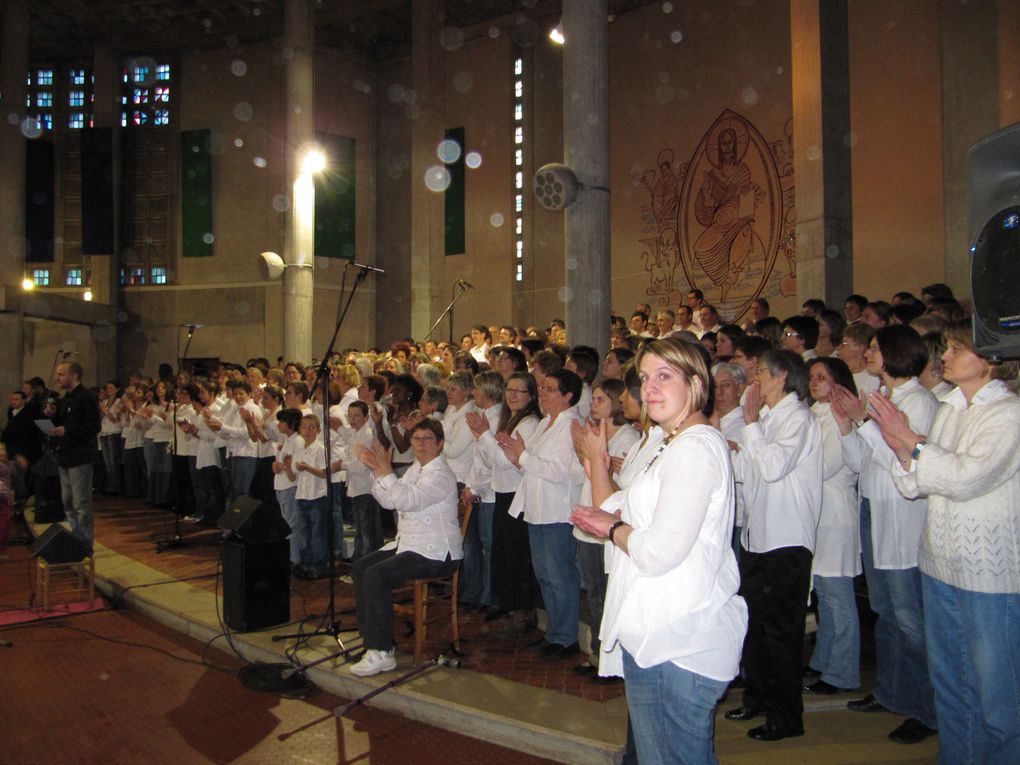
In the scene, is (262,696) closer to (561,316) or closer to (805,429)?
(805,429)

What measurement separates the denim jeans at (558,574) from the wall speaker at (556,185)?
12.7 feet

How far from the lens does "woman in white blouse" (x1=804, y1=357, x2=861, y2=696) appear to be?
14.8ft

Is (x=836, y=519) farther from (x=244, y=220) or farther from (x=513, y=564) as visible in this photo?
(x=244, y=220)

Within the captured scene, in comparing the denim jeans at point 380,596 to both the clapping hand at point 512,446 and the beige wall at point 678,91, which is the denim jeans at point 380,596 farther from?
the beige wall at point 678,91

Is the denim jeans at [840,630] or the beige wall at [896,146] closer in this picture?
the denim jeans at [840,630]

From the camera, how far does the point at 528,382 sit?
5844 millimetres

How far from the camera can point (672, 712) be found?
2.54m

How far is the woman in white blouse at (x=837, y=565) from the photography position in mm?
4512

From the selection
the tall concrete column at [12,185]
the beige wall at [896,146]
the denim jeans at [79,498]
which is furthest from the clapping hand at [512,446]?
the tall concrete column at [12,185]

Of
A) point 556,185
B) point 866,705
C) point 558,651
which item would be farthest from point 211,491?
point 866,705

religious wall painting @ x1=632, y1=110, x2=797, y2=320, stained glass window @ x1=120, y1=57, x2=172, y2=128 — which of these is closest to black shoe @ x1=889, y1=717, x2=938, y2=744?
religious wall painting @ x1=632, y1=110, x2=797, y2=320

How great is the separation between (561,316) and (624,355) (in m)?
11.8

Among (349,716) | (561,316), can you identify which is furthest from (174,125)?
(349,716)

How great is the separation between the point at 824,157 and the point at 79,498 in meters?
9.69
